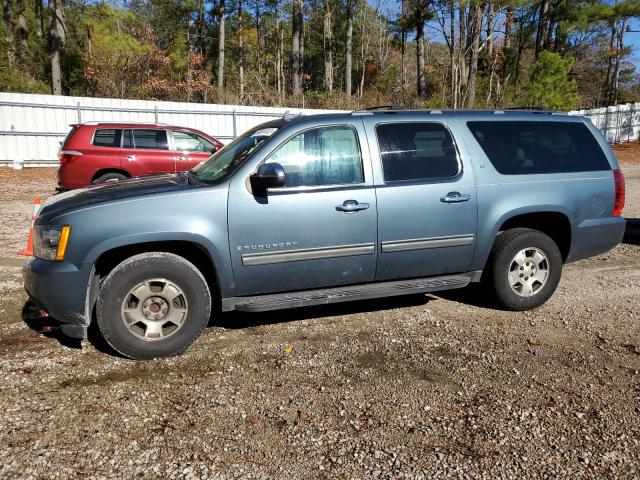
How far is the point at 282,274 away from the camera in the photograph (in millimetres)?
4109

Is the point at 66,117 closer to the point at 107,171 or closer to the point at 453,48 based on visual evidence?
the point at 107,171

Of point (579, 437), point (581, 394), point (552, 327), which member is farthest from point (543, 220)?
point (579, 437)

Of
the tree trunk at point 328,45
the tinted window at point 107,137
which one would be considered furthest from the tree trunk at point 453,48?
the tinted window at point 107,137

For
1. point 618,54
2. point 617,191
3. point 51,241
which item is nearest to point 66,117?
point 51,241

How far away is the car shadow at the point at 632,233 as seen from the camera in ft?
25.8

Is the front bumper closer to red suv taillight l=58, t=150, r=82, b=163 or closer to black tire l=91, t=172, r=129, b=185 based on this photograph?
black tire l=91, t=172, r=129, b=185

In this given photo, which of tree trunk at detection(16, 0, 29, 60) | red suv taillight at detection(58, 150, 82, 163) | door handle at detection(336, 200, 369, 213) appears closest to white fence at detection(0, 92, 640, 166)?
red suv taillight at detection(58, 150, 82, 163)

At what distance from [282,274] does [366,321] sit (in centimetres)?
103

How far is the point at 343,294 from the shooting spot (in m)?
4.30

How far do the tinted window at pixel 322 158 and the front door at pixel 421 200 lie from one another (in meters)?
0.19

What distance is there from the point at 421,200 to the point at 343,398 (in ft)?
5.92

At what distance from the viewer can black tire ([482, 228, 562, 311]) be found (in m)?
4.79

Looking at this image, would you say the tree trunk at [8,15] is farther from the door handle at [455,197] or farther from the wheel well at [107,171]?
the door handle at [455,197]

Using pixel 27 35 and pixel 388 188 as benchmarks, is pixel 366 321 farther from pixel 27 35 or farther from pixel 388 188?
pixel 27 35
